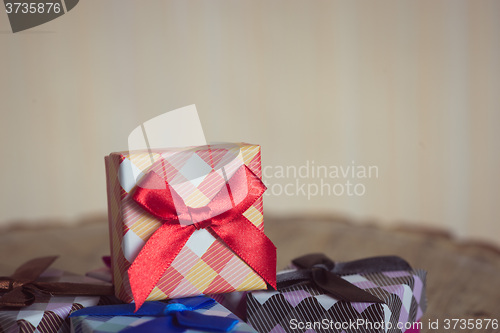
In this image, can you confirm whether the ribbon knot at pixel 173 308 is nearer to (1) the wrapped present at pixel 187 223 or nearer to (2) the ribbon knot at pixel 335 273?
(1) the wrapped present at pixel 187 223

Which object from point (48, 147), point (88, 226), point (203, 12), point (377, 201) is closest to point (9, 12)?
point (48, 147)

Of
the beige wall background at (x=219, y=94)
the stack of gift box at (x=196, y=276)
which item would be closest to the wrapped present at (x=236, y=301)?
the stack of gift box at (x=196, y=276)

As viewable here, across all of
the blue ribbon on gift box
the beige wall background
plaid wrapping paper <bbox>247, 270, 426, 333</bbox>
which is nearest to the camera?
the blue ribbon on gift box

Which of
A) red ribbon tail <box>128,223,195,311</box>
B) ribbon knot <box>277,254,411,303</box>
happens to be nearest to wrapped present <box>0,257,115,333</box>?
red ribbon tail <box>128,223,195,311</box>

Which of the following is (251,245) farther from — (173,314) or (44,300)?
(44,300)

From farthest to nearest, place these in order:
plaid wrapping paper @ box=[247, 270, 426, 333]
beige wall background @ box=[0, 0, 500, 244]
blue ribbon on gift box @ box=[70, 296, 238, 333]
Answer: beige wall background @ box=[0, 0, 500, 244] → plaid wrapping paper @ box=[247, 270, 426, 333] → blue ribbon on gift box @ box=[70, 296, 238, 333]

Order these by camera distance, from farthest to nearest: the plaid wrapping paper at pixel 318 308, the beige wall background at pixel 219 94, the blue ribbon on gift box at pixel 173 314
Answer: the beige wall background at pixel 219 94 → the plaid wrapping paper at pixel 318 308 → the blue ribbon on gift box at pixel 173 314

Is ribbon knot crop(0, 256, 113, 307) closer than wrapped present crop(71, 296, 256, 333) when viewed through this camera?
No

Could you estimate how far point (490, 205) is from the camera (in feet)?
5.69

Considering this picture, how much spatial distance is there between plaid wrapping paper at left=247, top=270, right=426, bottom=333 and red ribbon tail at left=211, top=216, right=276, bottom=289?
0.04 metres

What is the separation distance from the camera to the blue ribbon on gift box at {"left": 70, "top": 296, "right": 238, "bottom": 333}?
2.52ft

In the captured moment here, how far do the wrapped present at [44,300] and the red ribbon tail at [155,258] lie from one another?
0.12 m

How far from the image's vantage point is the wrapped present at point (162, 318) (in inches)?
30.2

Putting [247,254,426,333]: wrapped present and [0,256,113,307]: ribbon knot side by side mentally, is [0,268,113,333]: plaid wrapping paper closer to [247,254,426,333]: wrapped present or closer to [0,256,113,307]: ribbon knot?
[0,256,113,307]: ribbon knot
